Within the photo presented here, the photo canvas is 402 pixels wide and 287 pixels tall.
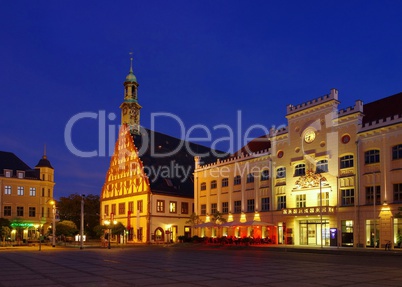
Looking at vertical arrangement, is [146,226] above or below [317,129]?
below

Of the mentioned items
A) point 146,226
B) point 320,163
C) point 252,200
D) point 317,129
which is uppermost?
point 317,129

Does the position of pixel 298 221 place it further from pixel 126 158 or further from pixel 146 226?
pixel 126 158

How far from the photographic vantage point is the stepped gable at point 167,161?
72312mm

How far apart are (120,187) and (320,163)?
3784 cm

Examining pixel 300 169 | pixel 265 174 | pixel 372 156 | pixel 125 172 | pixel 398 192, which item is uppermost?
pixel 372 156

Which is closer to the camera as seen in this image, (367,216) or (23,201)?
(367,216)

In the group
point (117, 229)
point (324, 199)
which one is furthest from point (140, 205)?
point (324, 199)

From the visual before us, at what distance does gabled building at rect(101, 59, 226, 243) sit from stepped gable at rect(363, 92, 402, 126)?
33395 millimetres

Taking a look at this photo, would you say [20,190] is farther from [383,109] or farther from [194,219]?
[383,109]

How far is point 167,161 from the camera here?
77.6m

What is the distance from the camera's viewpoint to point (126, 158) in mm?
75562

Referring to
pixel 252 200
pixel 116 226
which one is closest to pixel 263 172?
pixel 252 200

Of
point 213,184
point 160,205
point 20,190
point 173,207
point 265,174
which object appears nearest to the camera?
point 265,174

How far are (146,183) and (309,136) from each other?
28.0 meters
